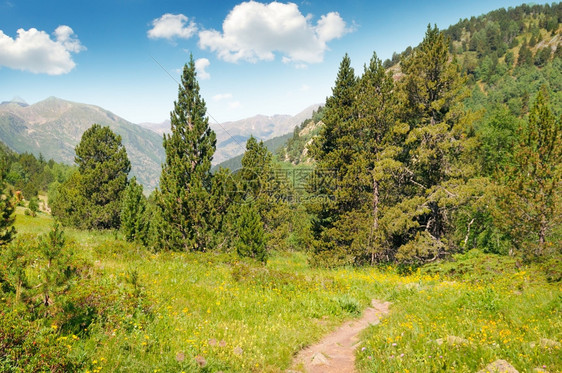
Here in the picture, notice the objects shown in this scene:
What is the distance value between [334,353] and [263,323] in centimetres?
233

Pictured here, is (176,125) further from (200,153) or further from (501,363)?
(501,363)

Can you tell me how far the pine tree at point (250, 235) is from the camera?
20.6 m

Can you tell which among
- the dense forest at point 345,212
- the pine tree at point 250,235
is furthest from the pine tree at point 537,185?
the pine tree at point 250,235

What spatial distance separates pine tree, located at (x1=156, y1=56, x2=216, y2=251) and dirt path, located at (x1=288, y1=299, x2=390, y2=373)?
40.8 feet

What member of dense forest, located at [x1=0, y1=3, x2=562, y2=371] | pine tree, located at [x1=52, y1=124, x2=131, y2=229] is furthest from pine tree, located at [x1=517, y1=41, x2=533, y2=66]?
pine tree, located at [x1=52, y1=124, x2=131, y2=229]

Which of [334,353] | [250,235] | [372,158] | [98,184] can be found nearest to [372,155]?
[372,158]

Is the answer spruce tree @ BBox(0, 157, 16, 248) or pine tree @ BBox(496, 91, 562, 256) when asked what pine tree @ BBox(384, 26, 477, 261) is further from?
spruce tree @ BBox(0, 157, 16, 248)

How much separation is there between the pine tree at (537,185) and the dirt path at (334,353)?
42.0ft

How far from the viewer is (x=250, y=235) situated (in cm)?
2081

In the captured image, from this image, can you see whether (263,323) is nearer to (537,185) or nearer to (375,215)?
(375,215)

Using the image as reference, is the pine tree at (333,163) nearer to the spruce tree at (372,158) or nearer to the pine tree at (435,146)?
the spruce tree at (372,158)

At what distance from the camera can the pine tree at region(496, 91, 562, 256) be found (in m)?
15.3

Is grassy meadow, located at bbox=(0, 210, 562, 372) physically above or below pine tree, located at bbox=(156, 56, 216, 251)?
below

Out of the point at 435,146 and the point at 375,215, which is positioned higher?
the point at 435,146
